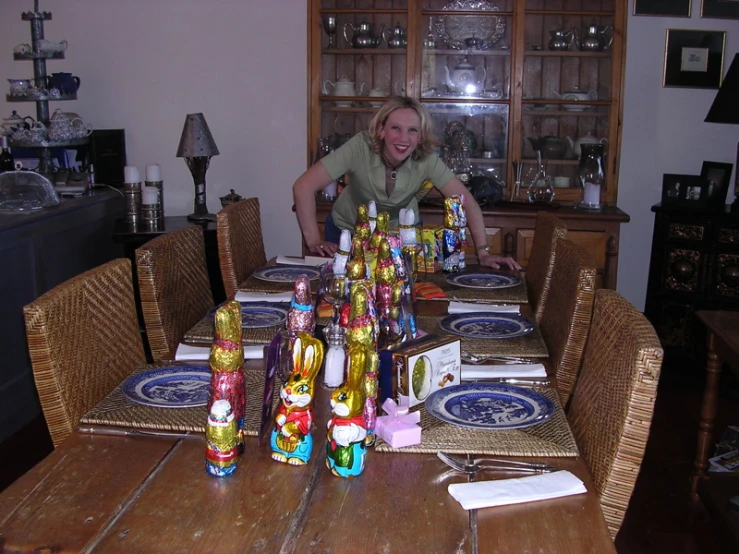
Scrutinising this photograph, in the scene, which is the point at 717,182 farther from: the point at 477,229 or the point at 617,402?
the point at 617,402

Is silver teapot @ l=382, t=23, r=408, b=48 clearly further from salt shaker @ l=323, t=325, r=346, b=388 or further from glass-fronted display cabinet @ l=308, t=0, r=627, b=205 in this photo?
salt shaker @ l=323, t=325, r=346, b=388

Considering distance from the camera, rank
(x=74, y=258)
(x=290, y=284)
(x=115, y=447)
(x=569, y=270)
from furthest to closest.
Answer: (x=74, y=258)
(x=290, y=284)
(x=569, y=270)
(x=115, y=447)

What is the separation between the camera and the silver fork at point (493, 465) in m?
1.23

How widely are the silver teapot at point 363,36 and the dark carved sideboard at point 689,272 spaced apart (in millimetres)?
1641

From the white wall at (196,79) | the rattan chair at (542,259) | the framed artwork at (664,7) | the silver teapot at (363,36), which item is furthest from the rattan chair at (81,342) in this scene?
the framed artwork at (664,7)

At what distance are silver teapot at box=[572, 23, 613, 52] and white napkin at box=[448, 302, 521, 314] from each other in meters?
2.38

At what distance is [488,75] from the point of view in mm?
4219

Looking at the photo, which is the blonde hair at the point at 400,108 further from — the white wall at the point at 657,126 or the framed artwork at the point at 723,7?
the framed artwork at the point at 723,7

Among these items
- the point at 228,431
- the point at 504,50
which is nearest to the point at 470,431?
the point at 228,431

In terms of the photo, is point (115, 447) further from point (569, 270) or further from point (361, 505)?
point (569, 270)

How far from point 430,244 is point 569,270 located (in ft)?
2.45

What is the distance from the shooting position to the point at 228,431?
1180mm

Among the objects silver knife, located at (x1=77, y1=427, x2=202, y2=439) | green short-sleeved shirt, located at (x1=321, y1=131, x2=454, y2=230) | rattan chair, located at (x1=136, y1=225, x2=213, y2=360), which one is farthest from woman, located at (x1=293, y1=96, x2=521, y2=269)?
silver knife, located at (x1=77, y1=427, x2=202, y2=439)

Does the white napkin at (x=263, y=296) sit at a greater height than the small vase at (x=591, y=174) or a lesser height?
lesser
